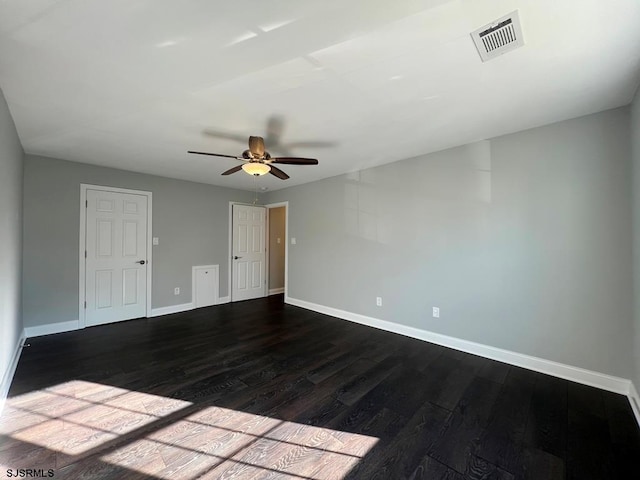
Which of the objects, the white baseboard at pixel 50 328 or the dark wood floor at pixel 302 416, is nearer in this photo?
the dark wood floor at pixel 302 416

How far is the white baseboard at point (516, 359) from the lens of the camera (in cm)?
234

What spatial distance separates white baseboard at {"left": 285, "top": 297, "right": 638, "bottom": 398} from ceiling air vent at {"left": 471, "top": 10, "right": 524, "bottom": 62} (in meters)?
2.78

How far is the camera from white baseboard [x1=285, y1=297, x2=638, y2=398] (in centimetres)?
234

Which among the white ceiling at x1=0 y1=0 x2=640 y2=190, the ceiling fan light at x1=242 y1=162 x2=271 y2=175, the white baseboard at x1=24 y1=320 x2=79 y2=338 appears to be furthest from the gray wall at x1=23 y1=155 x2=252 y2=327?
the ceiling fan light at x1=242 y1=162 x2=271 y2=175

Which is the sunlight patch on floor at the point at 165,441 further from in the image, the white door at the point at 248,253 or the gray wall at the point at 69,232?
the white door at the point at 248,253

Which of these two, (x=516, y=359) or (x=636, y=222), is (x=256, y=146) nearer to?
(x=636, y=222)

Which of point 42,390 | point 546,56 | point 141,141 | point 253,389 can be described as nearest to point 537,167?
point 546,56

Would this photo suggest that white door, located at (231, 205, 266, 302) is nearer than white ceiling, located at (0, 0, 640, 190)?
No

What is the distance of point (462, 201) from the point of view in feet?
10.5

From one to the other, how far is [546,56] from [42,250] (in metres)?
5.58

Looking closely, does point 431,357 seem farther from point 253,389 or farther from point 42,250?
point 42,250

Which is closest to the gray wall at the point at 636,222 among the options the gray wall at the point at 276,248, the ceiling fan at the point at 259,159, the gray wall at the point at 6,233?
the ceiling fan at the point at 259,159

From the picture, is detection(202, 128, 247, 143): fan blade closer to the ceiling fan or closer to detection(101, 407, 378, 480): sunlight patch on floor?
the ceiling fan

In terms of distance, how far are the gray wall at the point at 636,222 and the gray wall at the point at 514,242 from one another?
11 centimetres
